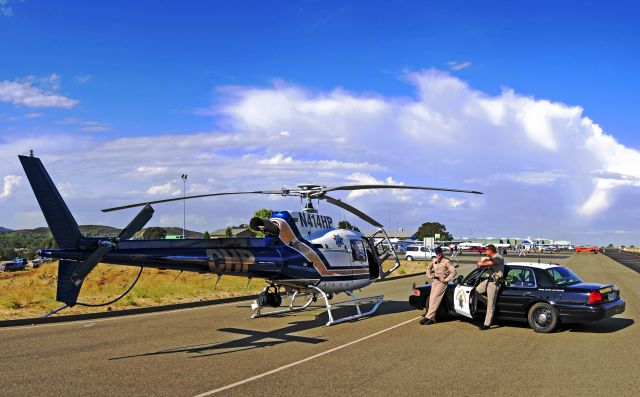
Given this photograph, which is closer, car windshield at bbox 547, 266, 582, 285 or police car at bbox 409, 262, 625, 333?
police car at bbox 409, 262, 625, 333

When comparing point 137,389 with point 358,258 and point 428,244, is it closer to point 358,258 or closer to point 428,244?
point 358,258

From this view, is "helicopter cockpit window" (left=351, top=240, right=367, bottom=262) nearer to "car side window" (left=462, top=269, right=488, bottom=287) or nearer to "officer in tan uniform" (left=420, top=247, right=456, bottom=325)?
"officer in tan uniform" (left=420, top=247, right=456, bottom=325)

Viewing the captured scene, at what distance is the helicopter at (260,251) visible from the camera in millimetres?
9266

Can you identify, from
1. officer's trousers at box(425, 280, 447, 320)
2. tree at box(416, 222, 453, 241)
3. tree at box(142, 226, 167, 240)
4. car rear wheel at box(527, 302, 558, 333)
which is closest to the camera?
car rear wheel at box(527, 302, 558, 333)

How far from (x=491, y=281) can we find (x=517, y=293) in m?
0.61

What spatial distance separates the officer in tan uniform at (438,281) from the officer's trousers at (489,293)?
81 centimetres

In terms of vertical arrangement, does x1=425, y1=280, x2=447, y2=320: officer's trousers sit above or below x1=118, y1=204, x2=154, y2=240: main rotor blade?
below

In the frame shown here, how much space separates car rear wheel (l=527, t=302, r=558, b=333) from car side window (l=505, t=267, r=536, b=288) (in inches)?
20.2

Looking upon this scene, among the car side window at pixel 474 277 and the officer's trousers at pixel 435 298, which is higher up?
the car side window at pixel 474 277

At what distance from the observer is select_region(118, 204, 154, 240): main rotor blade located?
33.9 feet

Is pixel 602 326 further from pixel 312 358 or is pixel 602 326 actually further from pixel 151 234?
pixel 151 234

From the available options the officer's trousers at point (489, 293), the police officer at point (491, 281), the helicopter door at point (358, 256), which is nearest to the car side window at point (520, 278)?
the police officer at point (491, 281)

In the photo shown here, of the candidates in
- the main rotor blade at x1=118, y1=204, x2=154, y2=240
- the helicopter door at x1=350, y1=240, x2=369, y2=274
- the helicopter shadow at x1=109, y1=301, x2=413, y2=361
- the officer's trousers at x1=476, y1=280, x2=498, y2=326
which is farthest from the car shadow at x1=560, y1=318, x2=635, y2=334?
the main rotor blade at x1=118, y1=204, x2=154, y2=240

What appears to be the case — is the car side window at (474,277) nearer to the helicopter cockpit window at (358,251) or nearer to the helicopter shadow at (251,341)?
the helicopter shadow at (251,341)
